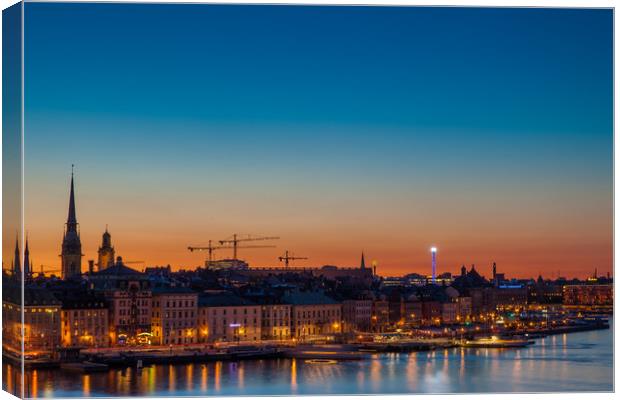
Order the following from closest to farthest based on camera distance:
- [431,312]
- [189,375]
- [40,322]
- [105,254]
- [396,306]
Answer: [189,375] < [40,322] < [105,254] < [396,306] < [431,312]

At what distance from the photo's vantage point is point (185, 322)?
2105 cm

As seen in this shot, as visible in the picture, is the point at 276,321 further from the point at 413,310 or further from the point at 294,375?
the point at 294,375

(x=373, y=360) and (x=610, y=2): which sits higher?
(x=610, y=2)

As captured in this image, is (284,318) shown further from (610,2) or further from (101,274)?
(610,2)

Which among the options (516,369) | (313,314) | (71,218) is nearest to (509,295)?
(313,314)

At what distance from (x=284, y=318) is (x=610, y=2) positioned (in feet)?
52.3

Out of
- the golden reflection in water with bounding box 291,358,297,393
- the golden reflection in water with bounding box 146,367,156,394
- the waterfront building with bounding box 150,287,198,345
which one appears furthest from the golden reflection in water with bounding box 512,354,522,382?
the waterfront building with bounding box 150,287,198,345

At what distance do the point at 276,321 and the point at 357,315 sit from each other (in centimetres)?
355

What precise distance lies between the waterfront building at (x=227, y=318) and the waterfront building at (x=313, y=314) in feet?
2.86

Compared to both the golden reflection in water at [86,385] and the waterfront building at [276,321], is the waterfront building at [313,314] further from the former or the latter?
the golden reflection in water at [86,385]

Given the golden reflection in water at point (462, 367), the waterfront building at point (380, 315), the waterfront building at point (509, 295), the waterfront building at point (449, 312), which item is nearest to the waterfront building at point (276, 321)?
the waterfront building at point (380, 315)

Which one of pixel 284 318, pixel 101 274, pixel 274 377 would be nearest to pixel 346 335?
pixel 284 318

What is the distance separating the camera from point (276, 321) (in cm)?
2297

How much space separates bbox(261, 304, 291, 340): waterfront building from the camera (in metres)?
22.6
